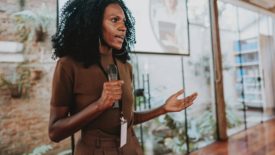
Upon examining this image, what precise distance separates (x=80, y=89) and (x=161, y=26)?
2.26 m

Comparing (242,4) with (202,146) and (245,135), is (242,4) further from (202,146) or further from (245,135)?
(202,146)

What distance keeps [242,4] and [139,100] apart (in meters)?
3.15

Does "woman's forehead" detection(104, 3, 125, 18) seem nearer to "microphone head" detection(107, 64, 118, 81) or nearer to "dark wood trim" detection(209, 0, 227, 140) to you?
"microphone head" detection(107, 64, 118, 81)

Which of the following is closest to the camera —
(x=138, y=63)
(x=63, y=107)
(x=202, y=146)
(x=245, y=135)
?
(x=63, y=107)

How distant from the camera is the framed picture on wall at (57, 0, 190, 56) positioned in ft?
8.71

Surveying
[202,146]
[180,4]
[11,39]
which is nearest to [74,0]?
[11,39]

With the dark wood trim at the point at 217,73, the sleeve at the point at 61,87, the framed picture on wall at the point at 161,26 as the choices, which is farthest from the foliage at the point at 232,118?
the sleeve at the point at 61,87

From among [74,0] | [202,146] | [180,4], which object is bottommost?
[202,146]

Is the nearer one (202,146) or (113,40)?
(113,40)

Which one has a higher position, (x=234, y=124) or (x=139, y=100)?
(x=139, y=100)

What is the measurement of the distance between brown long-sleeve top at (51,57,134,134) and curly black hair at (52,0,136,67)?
41 millimetres

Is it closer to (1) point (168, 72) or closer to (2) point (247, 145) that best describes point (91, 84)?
(1) point (168, 72)

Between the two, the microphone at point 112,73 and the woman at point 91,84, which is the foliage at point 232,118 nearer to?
the woman at point 91,84

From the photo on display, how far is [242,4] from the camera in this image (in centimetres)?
452
